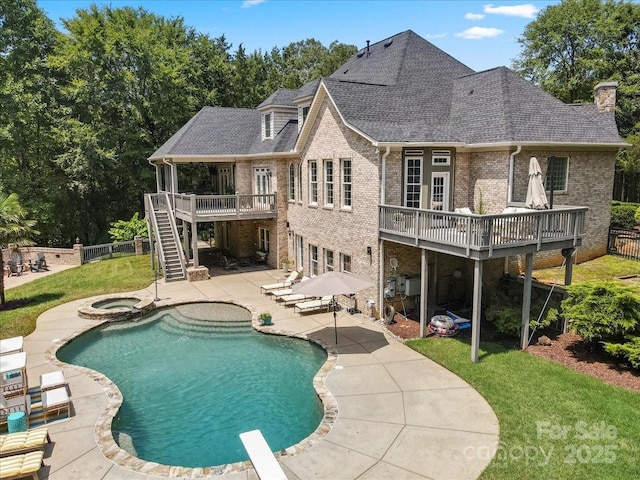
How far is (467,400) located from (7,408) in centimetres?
1049

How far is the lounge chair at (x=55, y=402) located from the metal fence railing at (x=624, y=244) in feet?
75.9

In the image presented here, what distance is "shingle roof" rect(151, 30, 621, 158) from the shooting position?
16.6 m

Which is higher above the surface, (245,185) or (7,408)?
(245,185)

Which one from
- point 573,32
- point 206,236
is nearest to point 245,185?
point 206,236

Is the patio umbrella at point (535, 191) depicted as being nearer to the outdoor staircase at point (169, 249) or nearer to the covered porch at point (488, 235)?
the covered porch at point (488, 235)

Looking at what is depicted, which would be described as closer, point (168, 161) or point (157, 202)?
point (168, 161)

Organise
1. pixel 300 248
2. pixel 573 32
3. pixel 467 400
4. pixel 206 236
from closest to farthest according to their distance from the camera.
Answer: pixel 467 400
pixel 300 248
pixel 206 236
pixel 573 32

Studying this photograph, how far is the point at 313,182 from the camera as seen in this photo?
818 inches

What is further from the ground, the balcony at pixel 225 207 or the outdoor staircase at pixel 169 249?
the balcony at pixel 225 207

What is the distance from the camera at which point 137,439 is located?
9.57m

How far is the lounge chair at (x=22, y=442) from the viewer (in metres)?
8.19

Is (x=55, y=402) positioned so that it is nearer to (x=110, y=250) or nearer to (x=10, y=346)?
(x=10, y=346)

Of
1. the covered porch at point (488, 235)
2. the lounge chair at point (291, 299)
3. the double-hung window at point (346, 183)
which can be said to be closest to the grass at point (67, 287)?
the lounge chair at point (291, 299)

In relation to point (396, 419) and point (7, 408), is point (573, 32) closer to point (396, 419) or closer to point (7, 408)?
point (396, 419)
